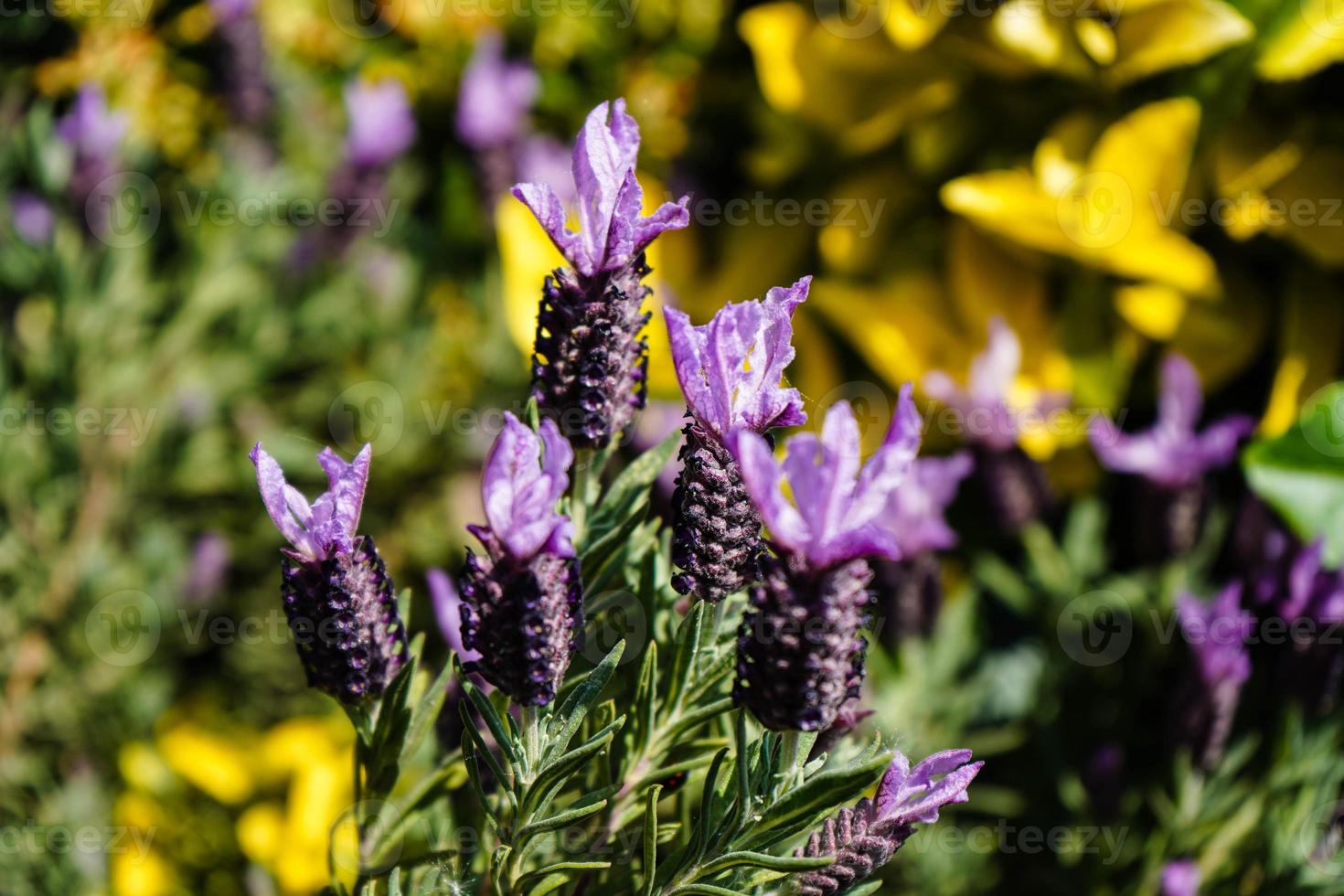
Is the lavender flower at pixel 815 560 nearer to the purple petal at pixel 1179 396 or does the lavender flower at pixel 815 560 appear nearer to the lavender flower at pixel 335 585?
the lavender flower at pixel 335 585

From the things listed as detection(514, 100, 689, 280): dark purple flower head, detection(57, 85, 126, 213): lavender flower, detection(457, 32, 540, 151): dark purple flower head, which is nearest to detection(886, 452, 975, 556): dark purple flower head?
detection(514, 100, 689, 280): dark purple flower head

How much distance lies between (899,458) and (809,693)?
0.30 ft

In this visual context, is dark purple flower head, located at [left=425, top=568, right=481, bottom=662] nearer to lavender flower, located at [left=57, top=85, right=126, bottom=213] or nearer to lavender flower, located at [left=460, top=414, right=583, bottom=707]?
lavender flower, located at [left=460, top=414, right=583, bottom=707]

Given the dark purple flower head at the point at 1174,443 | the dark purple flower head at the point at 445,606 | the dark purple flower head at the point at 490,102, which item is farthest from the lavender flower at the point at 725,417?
the dark purple flower head at the point at 490,102

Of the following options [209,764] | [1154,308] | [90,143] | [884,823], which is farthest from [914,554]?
[90,143]

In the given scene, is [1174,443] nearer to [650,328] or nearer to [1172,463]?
[1172,463]

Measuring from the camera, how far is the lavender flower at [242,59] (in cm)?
132

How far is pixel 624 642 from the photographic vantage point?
0.47 metres

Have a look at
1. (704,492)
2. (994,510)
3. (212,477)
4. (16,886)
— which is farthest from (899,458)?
(212,477)

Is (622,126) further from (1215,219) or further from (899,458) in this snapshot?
(1215,219)

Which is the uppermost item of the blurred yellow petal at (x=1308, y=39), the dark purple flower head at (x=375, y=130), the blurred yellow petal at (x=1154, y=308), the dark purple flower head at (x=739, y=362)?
the dark purple flower head at (x=375, y=130)

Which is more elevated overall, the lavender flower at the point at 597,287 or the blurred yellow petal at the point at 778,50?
the blurred yellow petal at the point at 778,50

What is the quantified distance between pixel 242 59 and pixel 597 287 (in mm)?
1090

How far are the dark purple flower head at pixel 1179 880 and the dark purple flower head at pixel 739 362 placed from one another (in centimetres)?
53
